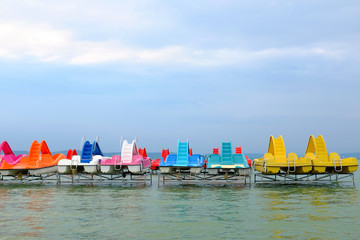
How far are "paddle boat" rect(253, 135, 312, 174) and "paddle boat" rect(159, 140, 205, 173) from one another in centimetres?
422

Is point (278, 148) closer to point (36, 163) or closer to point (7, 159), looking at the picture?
point (36, 163)

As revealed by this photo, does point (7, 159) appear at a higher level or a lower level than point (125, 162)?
higher

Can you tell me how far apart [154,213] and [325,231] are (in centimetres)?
620

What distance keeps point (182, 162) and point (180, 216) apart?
11.3 m

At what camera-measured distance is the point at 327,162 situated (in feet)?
84.0

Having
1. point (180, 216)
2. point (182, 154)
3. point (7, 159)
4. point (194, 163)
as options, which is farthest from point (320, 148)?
point (7, 159)

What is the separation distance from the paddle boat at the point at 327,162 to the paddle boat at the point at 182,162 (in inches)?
271

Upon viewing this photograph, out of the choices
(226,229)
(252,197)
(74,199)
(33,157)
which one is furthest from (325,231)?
(33,157)

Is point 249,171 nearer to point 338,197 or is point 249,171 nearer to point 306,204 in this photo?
point 338,197

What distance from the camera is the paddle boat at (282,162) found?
83.8 ft

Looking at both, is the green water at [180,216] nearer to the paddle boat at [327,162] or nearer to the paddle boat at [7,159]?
the paddle boat at [327,162]

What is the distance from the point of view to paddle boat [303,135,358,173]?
25.6 metres

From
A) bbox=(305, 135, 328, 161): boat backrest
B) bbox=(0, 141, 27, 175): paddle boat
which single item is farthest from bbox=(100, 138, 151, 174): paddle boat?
bbox=(305, 135, 328, 161): boat backrest

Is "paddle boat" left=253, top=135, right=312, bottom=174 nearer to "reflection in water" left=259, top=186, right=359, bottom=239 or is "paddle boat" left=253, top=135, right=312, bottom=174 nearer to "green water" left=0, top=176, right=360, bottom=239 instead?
"reflection in water" left=259, top=186, right=359, bottom=239
